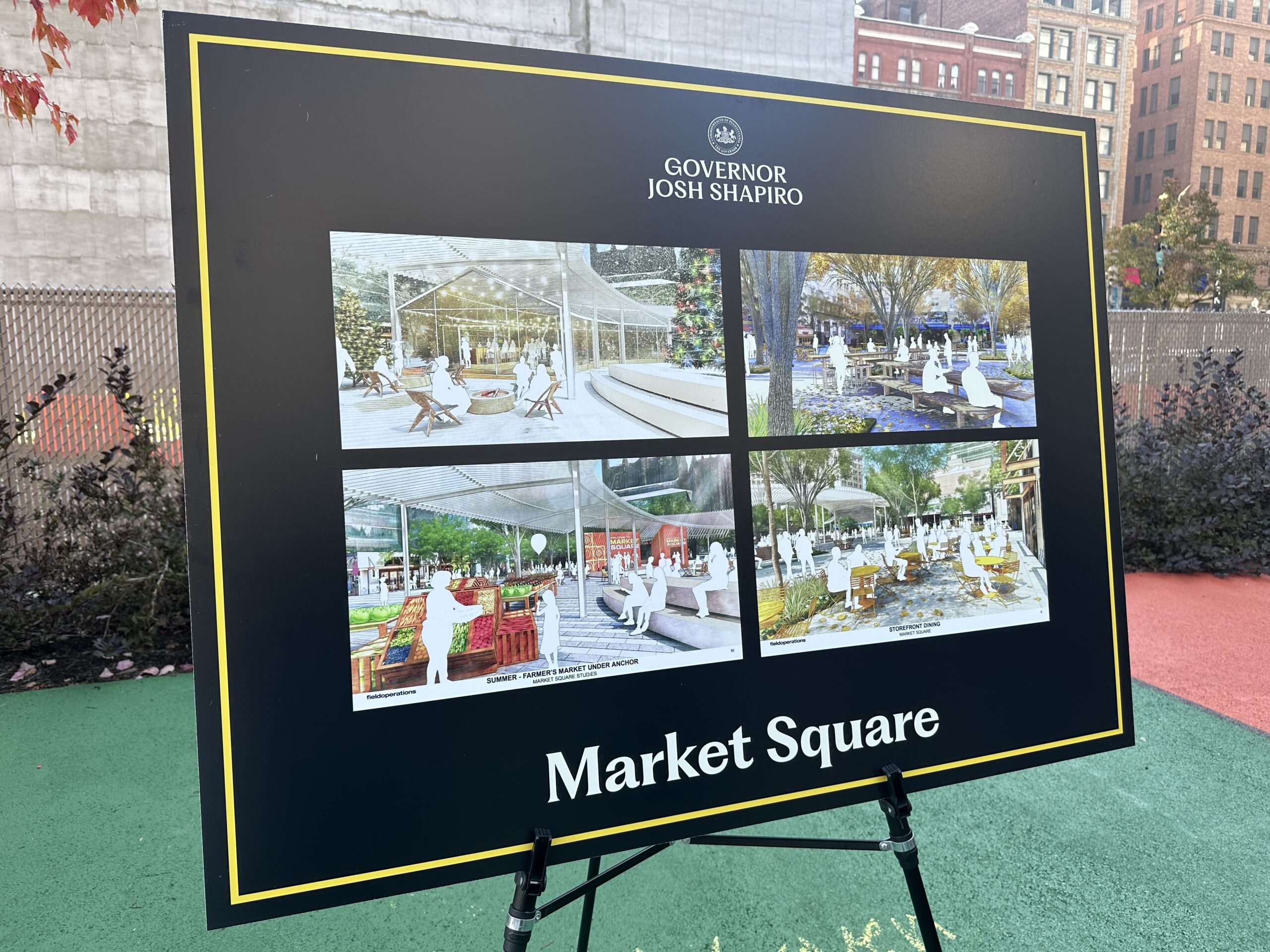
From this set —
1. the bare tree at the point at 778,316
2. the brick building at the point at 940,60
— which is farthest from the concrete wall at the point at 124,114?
the brick building at the point at 940,60

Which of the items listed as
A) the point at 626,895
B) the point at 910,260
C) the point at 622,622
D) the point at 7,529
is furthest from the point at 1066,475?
the point at 7,529

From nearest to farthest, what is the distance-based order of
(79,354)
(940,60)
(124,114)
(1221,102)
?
(79,354), (124,114), (940,60), (1221,102)

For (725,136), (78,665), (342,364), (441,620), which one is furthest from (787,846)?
(78,665)

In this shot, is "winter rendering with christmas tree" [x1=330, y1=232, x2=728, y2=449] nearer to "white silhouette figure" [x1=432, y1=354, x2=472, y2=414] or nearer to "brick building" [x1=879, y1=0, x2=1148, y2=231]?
"white silhouette figure" [x1=432, y1=354, x2=472, y2=414]

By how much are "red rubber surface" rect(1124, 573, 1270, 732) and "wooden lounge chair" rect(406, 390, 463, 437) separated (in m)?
3.90

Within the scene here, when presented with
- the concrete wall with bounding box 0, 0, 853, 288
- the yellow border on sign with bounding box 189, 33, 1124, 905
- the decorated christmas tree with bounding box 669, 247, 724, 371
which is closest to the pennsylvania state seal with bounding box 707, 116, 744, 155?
the yellow border on sign with bounding box 189, 33, 1124, 905

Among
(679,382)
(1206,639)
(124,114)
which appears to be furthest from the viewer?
(124,114)

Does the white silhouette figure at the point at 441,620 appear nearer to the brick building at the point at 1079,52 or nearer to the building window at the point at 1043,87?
the brick building at the point at 1079,52

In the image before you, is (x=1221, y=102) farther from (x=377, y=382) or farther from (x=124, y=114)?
(x=377, y=382)

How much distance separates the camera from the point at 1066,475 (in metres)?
1.61

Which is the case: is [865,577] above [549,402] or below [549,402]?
below

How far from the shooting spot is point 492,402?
1174mm

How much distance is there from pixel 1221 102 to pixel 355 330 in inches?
2320

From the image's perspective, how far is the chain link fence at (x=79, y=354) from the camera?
5855 millimetres
